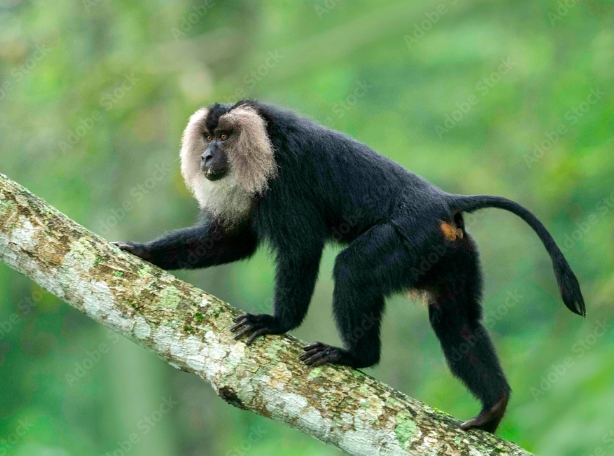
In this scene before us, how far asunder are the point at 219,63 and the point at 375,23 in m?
3.02

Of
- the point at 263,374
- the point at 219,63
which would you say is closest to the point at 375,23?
the point at 219,63

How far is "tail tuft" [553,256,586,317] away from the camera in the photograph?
518 cm

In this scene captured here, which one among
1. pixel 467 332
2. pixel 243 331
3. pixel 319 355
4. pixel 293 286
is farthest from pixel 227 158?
pixel 467 332

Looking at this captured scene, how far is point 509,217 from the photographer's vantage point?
14.6 meters

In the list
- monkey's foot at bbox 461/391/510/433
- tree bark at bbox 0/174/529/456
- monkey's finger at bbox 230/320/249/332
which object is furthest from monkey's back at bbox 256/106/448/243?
monkey's foot at bbox 461/391/510/433

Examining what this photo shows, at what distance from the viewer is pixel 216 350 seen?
479 cm

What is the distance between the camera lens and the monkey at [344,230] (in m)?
5.46

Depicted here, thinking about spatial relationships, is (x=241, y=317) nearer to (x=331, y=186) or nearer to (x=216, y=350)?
(x=216, y=350)

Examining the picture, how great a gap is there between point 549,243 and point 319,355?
2.00 m

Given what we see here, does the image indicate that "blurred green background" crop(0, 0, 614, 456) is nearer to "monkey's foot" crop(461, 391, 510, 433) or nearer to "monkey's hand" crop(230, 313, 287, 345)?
"monkey's foot" crop(461, 391, 510, 433)

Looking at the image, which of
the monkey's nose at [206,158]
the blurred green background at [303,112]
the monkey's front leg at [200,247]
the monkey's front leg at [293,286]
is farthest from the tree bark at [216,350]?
the blurred green background at [303,112]

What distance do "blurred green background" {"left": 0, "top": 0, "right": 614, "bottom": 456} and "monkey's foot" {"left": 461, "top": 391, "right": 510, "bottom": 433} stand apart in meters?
3.49

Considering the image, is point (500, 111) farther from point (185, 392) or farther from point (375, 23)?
point (185, 392)

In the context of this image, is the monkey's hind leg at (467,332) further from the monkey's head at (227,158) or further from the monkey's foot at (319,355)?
the monkey's head at (227,158)
